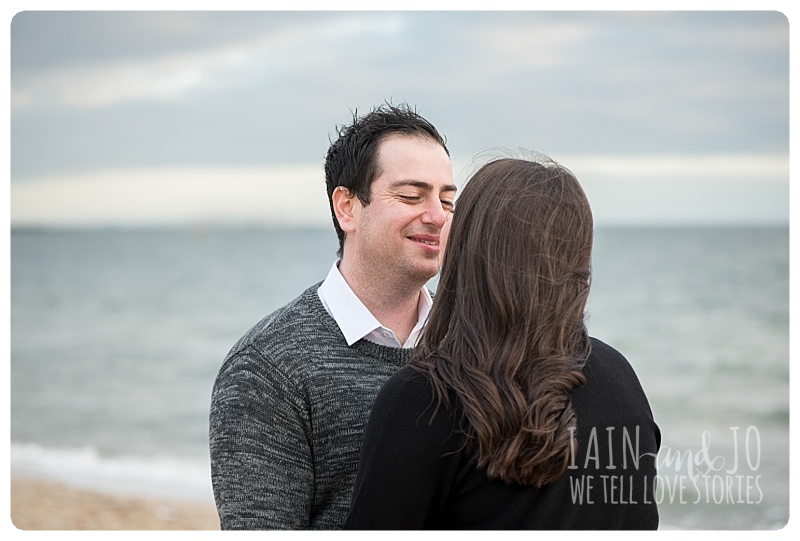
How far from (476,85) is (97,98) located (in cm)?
A: 1142

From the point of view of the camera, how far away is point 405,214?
2.54 m

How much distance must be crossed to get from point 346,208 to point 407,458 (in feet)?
4.09

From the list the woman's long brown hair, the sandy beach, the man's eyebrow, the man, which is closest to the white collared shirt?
the man

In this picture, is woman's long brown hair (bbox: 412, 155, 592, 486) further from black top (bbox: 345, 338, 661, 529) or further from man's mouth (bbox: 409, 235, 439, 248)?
man's mouth (bbox: 409, 235, 439, 248)

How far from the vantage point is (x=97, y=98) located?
24.1m

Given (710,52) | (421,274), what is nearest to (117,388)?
(421,274)

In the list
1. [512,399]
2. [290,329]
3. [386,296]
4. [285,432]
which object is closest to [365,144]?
[386,296]

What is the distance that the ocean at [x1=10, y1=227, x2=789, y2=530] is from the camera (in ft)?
31.7

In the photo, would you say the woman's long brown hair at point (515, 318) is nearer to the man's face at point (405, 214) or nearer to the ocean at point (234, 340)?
the man's face at point (405, 214)

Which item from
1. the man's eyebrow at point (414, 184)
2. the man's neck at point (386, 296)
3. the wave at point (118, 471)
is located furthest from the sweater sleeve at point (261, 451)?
the wave at point (118, 471)

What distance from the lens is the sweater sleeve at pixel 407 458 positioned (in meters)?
1.61

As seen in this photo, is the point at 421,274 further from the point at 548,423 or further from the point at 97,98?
the point at 97,98

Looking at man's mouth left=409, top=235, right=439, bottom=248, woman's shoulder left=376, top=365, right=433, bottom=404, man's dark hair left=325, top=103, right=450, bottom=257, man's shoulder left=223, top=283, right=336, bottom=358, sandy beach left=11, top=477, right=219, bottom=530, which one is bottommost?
sandy beach left=11, top=477, right=219, bottom=530

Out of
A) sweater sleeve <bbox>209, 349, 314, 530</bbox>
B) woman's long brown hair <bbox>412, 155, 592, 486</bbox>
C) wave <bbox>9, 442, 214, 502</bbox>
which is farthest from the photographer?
wave <bbox>9, 442, 214, 502</bbox>
